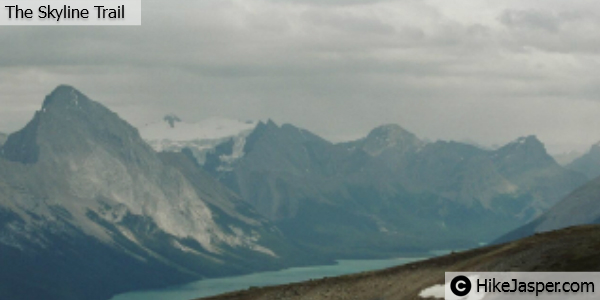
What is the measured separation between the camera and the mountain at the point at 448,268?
12194 centimetres

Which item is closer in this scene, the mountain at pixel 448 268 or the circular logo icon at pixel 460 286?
the circular logo icon at pixel 460 286

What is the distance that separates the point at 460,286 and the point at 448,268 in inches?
903

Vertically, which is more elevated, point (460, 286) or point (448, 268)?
point (448, 268)

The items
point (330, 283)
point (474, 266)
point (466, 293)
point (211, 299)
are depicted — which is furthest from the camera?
point (211, 299)

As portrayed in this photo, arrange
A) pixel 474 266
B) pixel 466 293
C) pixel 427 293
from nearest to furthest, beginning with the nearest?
pixel 466 293
pixel 427 293
pixel 474 266

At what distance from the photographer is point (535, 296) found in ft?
354

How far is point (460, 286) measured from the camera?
122 m

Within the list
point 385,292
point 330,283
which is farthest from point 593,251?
point 330,283

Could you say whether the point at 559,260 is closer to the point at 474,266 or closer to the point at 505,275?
the point at 505,275

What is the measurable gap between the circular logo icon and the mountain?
5.85 feet

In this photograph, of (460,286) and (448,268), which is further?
(448,268)

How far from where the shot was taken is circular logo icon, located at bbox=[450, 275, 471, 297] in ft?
389

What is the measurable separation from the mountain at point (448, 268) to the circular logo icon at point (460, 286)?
1782 mm

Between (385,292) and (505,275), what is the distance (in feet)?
69.1
